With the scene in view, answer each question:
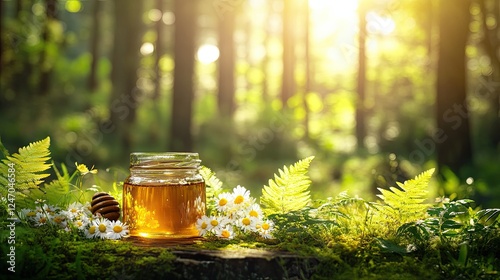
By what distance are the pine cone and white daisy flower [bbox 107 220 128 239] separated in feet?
0.53

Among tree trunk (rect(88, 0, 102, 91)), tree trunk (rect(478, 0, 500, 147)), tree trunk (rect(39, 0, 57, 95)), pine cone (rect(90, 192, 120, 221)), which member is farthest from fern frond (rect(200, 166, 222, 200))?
tree trunk (rect(88, 0, 102, 91))

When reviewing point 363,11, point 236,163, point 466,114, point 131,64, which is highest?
point 363,11

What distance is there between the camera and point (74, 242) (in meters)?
2.68

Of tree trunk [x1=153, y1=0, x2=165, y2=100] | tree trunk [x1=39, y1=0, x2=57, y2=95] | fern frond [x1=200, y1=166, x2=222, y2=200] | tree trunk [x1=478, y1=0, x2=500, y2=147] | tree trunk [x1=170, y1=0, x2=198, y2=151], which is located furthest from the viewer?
tree trunk [x1=153, y1=0, x2=165, y2=100]

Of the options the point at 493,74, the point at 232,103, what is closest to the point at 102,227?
the point at 493,74

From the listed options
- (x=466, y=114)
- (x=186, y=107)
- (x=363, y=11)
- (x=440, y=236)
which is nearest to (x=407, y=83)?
(x=363, y=11)

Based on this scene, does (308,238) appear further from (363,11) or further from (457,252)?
(363,11)

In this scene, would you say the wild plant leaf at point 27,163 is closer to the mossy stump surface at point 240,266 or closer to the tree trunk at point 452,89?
the mossy stump surface at point 240,266

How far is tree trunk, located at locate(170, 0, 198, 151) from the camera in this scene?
55.5ft

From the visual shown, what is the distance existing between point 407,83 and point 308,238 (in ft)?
153

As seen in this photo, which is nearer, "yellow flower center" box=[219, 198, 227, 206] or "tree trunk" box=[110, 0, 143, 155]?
"yellow flower center" box=[219, 198, 227, 206]

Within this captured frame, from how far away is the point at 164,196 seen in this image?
9.26ft

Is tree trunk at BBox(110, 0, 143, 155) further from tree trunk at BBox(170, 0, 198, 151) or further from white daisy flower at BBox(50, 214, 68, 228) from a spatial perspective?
white daisy flower at BBox(50, 214, 68, 228)

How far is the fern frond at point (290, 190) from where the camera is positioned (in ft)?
9.62
